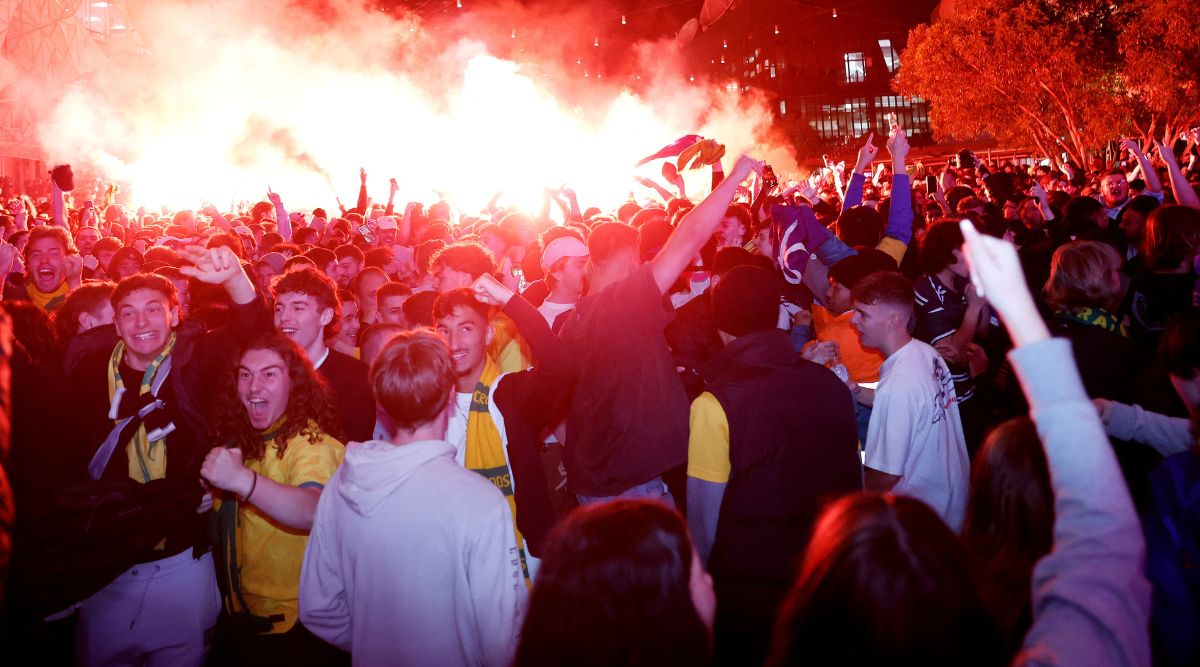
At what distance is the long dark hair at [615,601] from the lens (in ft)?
5.96

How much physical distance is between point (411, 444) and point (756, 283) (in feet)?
5.46

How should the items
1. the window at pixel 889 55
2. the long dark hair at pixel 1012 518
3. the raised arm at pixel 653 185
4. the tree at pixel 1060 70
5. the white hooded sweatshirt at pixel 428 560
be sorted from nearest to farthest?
the long dark hair at pixel 1012 518 → the white hooded sweatshirt at pixel 428 560 → the raised arm at pixel 653 185 → the tree at pixel 1060 70 → the window at pixel 889 55

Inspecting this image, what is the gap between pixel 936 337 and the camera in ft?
17.5

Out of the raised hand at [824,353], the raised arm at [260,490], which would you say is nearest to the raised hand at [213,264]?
the raised arm at [260,490]

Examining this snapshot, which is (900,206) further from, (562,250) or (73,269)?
(73,269)

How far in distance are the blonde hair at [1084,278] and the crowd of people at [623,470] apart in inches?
0.6

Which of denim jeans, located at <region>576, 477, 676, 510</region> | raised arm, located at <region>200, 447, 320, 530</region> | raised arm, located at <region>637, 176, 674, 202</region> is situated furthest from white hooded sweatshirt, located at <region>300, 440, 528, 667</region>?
raised arm, located at <region>637, 176, 674, 202</region>

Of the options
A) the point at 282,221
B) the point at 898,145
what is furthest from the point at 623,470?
the point at 282,221

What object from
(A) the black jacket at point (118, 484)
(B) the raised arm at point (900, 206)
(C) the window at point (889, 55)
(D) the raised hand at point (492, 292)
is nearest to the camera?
(A) the black jacket at point (118, 484)

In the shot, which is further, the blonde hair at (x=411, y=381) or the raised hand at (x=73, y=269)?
the raised hand at (x=73, y=269)

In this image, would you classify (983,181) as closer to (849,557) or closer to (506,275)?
(506,275)

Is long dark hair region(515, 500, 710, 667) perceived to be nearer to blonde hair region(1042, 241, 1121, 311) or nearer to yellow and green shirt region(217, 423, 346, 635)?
yellow and green shirt region(217, 423, 346, 635)

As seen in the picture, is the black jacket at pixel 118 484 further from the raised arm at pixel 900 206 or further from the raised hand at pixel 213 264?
the raised arm at pixel 900 206

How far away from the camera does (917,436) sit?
3.85m
